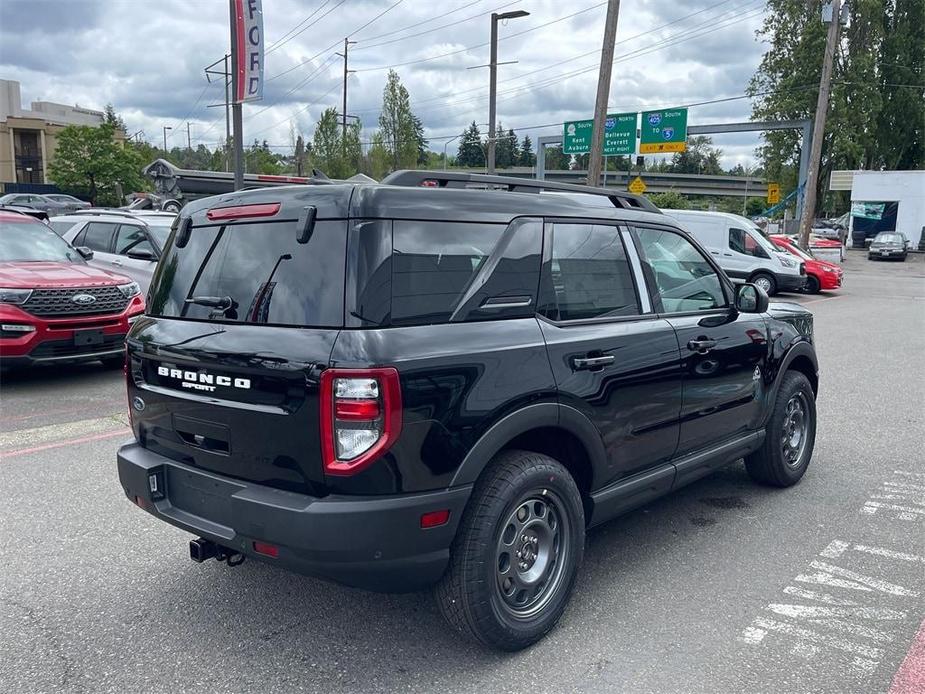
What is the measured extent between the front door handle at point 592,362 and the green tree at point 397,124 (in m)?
47.5

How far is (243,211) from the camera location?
3258 mm

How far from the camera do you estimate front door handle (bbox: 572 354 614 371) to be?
335 cm

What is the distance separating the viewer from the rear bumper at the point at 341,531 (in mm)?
2678

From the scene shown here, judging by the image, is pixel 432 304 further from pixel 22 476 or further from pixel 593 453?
pixel 22 476

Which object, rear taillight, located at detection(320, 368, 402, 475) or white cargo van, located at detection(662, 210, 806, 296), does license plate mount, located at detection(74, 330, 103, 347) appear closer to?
rear taillight, located at detection(320, 368, 402, 475)

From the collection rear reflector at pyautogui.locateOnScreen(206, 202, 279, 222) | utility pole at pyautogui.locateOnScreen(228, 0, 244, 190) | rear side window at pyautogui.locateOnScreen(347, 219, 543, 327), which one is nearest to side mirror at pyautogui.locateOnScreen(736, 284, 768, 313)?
rear side window at pyautogui.locateOnScreen(347, 219, 543, 327)

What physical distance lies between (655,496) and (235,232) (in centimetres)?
245

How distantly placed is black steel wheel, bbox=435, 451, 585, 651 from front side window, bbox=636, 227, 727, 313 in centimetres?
133

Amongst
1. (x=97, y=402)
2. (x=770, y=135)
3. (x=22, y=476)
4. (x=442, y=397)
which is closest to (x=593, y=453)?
(x=442, y=397)

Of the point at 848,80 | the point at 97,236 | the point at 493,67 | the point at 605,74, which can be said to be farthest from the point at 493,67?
the point at 848,80

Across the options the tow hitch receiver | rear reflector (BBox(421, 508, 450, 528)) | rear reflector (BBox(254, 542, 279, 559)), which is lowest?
the tow hitch receiver

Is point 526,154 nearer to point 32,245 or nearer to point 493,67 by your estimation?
point 493,67

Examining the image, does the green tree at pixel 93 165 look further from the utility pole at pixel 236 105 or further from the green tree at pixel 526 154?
the green tree at pixel 526 154

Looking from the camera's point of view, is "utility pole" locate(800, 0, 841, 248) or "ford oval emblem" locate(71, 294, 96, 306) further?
"utility pole" locate(800, 0, 841, 248)
